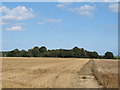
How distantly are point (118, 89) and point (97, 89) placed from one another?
0.92 meters

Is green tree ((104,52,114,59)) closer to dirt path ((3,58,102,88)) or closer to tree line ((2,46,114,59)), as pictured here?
tree line ((2,46,114,59))

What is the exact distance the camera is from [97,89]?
11.7 metres

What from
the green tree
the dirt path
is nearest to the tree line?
the green tree

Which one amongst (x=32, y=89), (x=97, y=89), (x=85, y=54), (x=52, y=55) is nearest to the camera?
(x=32, y=89)

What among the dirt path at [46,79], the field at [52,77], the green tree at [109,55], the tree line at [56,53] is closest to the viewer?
the dirt path at [46,79]

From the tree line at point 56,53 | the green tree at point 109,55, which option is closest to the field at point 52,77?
the tree line at point 56,53

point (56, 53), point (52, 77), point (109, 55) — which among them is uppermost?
point (56, 53)

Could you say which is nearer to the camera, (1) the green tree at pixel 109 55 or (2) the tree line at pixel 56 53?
(2) the tree line at pixel 56 53

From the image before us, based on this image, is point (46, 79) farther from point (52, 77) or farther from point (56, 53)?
point (56, 53)

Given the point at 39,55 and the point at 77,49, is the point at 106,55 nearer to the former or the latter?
the point at 77,49

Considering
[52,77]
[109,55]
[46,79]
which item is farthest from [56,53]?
[46,79]

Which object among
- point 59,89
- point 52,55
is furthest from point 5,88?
point 52,55

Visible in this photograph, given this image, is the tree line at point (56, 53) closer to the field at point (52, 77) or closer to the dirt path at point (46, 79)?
the field at point (52, 77)

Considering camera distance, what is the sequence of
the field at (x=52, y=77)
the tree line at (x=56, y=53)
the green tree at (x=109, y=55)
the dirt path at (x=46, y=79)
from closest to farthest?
the dirt path at (x=46, y=79)
the field at (x=52, y=77)
the tree line at (x=56, y=53)
the green tree at (x=109, y=55)
